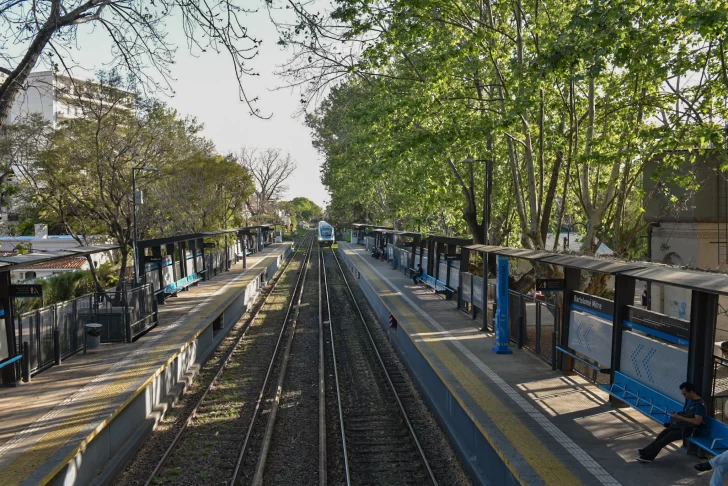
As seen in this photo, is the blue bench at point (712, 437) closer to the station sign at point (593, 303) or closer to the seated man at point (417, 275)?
the station sign at point (593, 303)

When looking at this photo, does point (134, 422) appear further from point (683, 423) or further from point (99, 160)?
point (99, 160)

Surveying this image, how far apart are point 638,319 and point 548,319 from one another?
5636 millimetres

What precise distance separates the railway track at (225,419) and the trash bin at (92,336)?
3.08 m

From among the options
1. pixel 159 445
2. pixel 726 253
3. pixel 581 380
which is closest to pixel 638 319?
pixel 581 380

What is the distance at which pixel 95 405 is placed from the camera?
33.9 ft

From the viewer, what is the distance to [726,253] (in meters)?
19.6

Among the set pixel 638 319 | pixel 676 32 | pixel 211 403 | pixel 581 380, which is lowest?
pixel 211 403

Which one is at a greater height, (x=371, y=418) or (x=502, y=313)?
(x=502, y=313)

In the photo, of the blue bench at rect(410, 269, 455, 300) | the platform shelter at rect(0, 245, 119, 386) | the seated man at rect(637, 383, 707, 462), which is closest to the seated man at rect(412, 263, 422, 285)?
the blue bench at rect(410, 269, 455, 300)

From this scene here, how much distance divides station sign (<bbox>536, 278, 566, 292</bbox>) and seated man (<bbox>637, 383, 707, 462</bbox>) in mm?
4699

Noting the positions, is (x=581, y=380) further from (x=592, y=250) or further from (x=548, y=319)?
(x=592, y=250)

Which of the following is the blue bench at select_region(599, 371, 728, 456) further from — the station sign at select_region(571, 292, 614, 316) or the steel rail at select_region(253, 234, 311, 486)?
the steel rail at select_region(253, 234, 311, 486)

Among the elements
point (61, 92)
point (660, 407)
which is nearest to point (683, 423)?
point (660, 407)

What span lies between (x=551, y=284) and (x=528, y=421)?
3.75m
